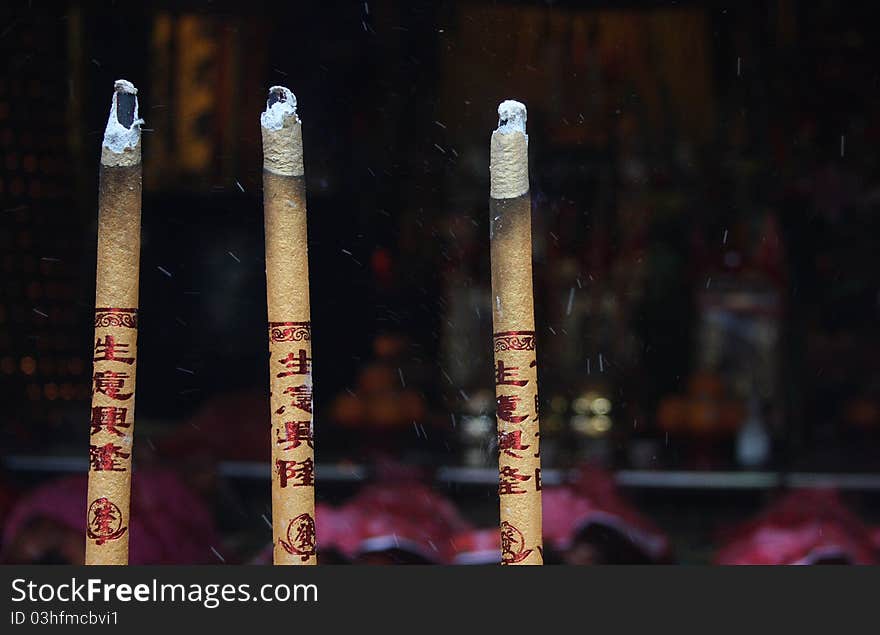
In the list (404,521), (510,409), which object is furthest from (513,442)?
(404,521)

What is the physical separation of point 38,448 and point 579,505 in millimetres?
1575

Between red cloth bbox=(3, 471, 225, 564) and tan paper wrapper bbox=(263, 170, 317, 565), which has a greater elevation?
tan paper wrapper bbox=(263, 170, 317, 565)

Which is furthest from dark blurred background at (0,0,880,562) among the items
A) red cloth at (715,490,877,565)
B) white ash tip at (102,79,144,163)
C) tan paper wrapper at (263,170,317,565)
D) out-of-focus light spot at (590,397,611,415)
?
tan paper wrapper at (263,170,317,565)

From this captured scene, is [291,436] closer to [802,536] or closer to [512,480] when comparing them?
[512,480]

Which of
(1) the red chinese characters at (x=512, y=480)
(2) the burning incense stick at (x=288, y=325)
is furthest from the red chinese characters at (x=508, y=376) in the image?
(2) the burning incense stick at (x=288, y=325)

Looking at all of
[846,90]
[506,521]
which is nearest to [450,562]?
[506,521]

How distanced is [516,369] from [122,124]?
21.4 inches

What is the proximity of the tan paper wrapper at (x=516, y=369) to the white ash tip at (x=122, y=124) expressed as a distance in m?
0.43

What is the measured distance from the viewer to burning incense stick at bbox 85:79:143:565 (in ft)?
4.25

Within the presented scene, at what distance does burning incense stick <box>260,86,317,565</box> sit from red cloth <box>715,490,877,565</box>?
5.32 ft

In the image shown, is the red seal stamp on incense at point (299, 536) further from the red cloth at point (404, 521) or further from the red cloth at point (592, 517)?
the red cloth at point (592, 517)

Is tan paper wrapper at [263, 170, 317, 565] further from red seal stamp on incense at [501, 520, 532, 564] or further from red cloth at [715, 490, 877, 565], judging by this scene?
red cloth at [715, 490, 877, 565]

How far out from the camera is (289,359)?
130 centimetres

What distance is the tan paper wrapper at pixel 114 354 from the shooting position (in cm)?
130
